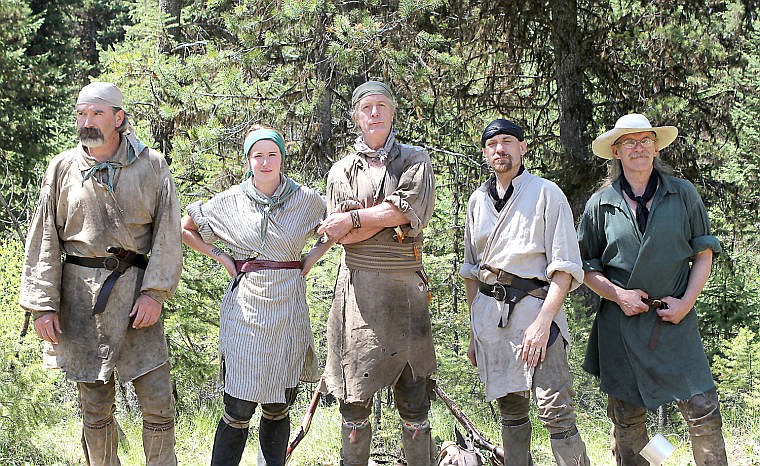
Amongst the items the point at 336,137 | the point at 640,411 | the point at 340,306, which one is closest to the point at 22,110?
the point at 336,137

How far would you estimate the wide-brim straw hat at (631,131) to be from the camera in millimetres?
3727

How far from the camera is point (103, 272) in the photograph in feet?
11.7

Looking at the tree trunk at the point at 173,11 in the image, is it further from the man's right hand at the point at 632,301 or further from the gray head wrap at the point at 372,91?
the man's right hand at the point at 632,301

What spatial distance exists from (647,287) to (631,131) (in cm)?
82

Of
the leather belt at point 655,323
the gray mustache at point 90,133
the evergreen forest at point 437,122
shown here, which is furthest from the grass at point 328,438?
the gray mustache at point 90,133

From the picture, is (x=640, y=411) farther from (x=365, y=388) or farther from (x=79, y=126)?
(x=79, y=126)

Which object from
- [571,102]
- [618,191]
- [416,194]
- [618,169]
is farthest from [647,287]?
[571,102]

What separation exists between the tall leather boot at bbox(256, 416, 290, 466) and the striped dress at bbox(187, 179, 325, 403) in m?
0.24

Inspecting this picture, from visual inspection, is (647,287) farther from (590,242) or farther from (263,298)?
(263,298)

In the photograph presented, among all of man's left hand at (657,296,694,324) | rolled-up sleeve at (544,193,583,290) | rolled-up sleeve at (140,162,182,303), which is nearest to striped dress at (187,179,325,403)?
rolled-up sleeve at (140,162,182,303)

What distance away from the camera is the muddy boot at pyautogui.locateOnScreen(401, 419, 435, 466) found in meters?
3.61

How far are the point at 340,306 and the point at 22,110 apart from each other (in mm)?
12173

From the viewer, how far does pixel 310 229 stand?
3.78 m

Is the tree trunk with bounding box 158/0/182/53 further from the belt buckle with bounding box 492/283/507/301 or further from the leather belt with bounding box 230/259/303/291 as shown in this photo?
the belt buckle with bounding box 492/283/507/301
